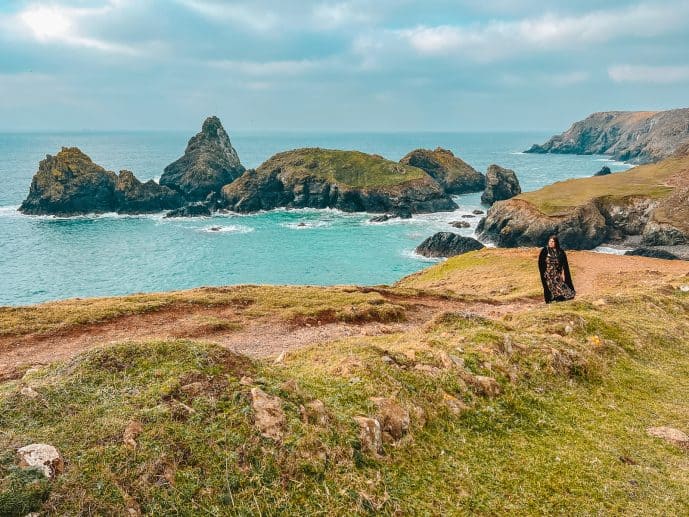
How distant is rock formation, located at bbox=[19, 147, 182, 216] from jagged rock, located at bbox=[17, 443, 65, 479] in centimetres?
12684

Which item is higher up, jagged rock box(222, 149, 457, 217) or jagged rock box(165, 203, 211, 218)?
jagged rock box(222, 149, 457, 217)

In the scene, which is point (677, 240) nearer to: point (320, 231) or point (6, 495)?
point (320, 231)

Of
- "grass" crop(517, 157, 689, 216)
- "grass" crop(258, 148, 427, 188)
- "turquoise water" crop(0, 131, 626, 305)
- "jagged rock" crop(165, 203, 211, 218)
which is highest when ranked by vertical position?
"grass" crop(258, 148, 427, 188)

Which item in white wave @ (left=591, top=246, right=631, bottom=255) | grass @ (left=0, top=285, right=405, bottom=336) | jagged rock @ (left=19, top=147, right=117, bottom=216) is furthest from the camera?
jagged rock @ (left=19, top=147, right=117, bottom=216)

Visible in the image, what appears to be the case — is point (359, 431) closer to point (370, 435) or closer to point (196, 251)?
point (370, 435)

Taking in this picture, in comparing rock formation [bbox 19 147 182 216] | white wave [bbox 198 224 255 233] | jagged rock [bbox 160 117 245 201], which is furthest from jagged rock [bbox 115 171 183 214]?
white wave [bbox 198 224 255 233]

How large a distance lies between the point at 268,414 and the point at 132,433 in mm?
2182

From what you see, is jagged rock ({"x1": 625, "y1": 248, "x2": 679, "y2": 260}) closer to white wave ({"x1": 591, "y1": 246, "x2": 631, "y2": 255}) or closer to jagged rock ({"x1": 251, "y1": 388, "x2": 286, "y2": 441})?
white wave ({"x1": 591, "y1": 246, "x2": 631, "y2": 255})

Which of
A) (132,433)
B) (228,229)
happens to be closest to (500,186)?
(228,229)

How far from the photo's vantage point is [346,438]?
7930 millimetres

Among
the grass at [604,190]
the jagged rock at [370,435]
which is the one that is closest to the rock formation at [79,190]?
the grass at [604,190]

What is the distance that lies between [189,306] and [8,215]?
119m

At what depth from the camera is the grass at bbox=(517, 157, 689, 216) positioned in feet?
273

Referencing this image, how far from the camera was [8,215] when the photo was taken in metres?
113
